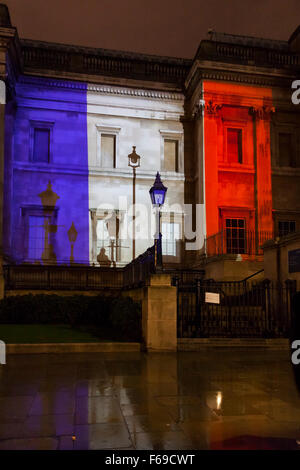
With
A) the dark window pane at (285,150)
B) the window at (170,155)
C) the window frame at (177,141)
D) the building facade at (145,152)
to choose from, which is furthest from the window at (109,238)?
the dark window pane at (285,150)

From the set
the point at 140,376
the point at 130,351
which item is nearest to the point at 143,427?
the point at 140,376

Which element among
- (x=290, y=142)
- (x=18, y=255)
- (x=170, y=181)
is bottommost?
(x=18, y=255)

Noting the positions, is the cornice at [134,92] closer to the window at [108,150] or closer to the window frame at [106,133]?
the window frame at [106,133]

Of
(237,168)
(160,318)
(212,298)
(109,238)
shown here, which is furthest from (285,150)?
(160,318)

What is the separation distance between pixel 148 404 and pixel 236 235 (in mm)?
19967

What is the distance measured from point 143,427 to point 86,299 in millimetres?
12836

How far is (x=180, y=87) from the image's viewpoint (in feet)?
88.9

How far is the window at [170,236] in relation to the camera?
84.8 ft

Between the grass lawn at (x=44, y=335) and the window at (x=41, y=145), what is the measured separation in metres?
13.0

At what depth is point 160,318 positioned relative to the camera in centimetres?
1111

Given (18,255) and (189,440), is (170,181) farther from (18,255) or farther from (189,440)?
(189,440)

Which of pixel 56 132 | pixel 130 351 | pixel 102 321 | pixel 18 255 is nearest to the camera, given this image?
pixel 130 351

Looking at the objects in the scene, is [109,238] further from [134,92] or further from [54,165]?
[134,92]

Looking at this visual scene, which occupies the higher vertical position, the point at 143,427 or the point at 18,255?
the point at 18,255
